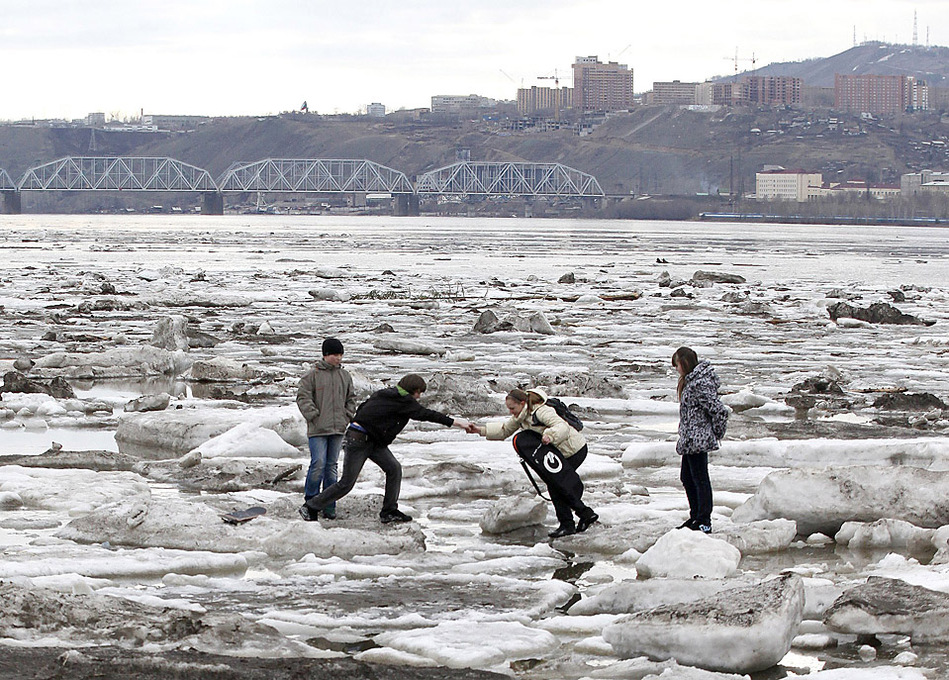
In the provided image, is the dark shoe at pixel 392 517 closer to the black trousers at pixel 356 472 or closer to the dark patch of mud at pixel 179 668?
the black trousers at pixel 356 472

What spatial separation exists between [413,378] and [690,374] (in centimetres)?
177

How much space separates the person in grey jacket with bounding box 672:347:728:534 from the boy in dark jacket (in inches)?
55.0

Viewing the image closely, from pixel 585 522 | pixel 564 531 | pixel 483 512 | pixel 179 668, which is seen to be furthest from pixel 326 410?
pixel 179 668

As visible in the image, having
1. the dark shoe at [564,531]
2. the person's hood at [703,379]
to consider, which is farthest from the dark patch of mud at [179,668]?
the person's hood at [703,379]

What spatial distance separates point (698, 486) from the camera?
28.3ft

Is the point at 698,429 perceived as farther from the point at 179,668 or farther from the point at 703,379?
the point at 179,668

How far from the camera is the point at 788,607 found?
6.19m

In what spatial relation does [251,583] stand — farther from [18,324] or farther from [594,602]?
[18,324]

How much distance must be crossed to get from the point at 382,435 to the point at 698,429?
2.01m

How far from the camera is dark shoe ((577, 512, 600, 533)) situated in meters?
8.80

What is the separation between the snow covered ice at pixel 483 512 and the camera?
6340 mm

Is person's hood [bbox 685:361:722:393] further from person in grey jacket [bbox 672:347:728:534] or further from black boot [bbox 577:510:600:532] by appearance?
black boot [bbox 577:510:600:532]

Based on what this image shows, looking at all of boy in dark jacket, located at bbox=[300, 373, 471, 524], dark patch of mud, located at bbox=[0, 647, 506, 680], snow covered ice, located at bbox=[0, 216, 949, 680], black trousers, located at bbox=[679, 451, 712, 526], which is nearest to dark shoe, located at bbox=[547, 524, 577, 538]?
snow covered ice, located at bbox=[0, 216, 949, 680]

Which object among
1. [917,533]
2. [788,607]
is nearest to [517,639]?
[788,607]
